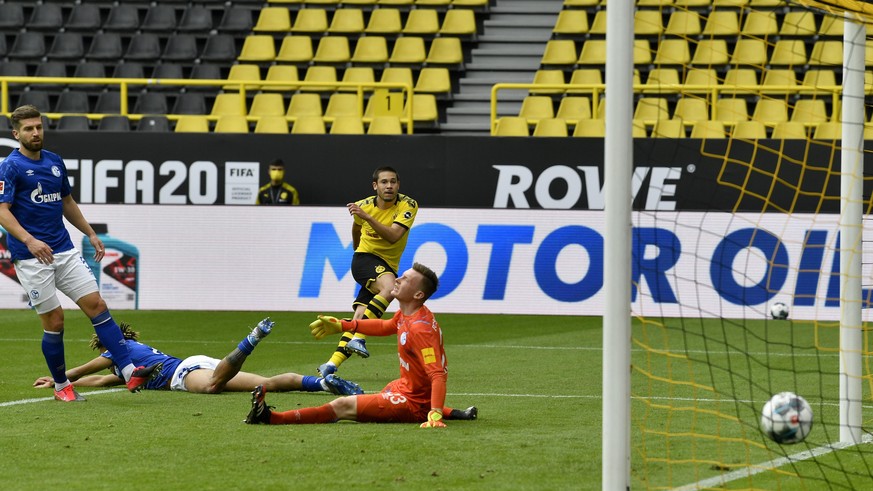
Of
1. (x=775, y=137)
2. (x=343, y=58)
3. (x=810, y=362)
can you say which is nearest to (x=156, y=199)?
(x=343, y=58)

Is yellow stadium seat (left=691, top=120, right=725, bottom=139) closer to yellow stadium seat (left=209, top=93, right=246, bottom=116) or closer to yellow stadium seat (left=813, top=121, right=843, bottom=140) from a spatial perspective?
yellow stadium seat (left=813, top=121, right=843, bottom=140)

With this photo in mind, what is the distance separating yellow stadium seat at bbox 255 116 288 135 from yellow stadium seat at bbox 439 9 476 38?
3.86 m

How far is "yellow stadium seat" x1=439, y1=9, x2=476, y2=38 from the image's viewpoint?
2236 cm

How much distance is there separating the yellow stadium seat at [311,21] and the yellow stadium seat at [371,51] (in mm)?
1021

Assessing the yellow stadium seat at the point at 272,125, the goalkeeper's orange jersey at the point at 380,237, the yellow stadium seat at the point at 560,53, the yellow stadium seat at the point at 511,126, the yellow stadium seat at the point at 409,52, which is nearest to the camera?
the goalkeeper's orange jersey at the point at 380,237

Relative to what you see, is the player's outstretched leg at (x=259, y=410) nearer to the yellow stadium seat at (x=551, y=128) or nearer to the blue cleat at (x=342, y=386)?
the blue cleat at (x=342, y=386)

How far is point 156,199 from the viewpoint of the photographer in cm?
1873

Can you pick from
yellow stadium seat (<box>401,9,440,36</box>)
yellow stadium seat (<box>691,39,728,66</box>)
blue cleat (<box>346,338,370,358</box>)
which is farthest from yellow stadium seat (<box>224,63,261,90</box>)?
blue cleat (<box>346,338,370,358</box>)

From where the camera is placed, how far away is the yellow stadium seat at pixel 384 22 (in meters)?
22.5

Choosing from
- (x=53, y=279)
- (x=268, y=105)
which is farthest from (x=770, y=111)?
(x=53, y=279)

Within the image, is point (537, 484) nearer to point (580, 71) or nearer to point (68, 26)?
point (580, 71)

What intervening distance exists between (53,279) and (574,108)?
12.4m

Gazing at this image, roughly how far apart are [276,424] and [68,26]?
1706 centimetres

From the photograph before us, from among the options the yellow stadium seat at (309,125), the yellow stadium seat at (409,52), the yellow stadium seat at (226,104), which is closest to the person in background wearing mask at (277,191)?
the yellow stadium seat at (309,125)
